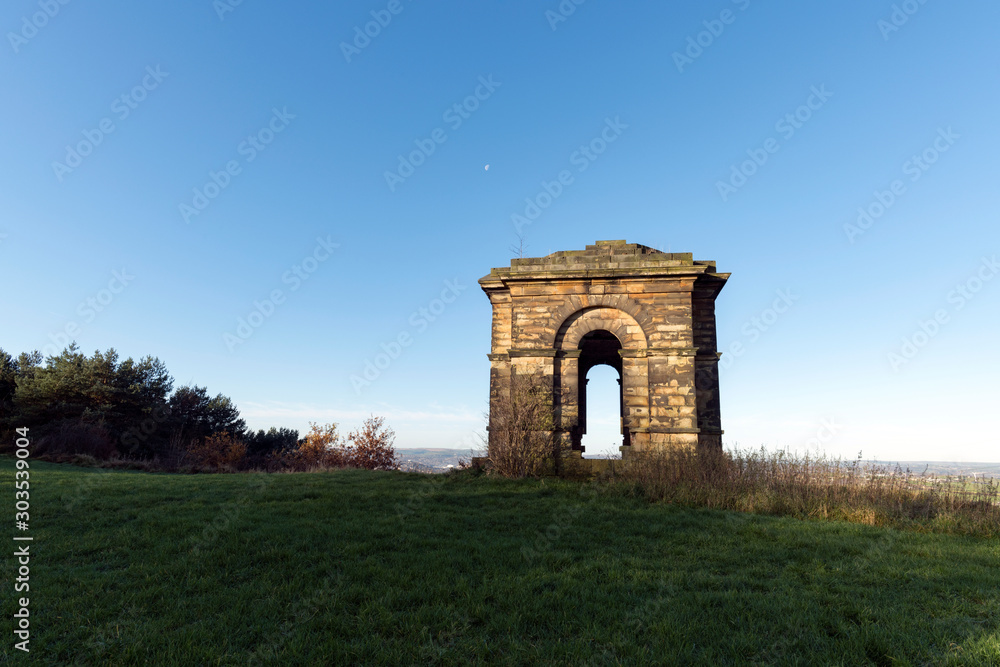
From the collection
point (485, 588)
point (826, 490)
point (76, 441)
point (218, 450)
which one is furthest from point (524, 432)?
point (218, 450)

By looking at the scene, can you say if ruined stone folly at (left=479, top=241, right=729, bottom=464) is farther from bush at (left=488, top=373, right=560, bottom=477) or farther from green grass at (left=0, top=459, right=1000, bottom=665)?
green grass at (left=0, top=459, right=1000, bottom=665)

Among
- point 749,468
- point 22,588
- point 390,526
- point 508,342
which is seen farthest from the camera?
point 508,342

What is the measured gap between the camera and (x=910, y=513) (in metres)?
8.97

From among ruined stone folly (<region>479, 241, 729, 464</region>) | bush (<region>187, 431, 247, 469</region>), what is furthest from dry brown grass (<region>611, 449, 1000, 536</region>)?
bush (<region>187, 431, 247, 469</region>)

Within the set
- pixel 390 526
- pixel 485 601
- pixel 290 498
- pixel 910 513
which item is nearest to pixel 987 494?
pixel 910 513

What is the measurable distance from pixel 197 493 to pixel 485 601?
7.35m

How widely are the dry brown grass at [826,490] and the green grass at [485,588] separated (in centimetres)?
106

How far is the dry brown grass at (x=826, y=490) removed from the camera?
8680 mm

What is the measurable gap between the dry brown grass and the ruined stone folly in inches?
75.7

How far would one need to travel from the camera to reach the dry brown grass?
8.68 m

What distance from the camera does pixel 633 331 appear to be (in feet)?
45.8

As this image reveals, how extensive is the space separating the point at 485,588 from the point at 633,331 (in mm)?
10119

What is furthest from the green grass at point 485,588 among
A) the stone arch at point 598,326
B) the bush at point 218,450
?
the bush at point 218,450

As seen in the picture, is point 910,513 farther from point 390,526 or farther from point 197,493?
point 197,493
